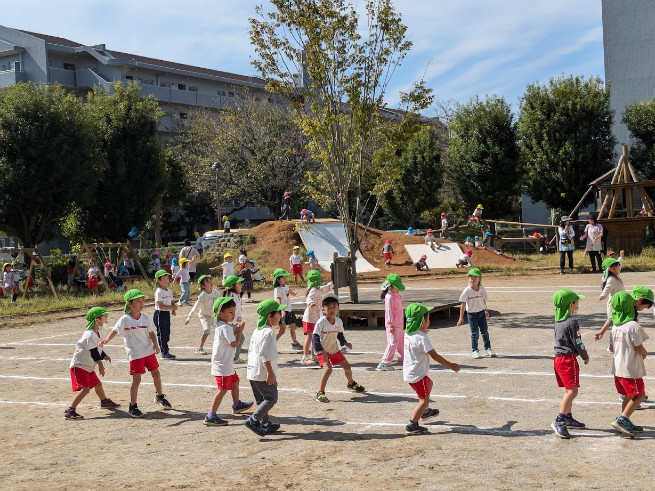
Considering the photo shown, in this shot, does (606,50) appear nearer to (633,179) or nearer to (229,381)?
(633,179)

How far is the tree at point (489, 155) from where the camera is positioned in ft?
143

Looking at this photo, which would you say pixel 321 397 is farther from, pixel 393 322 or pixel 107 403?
pixel 107 403

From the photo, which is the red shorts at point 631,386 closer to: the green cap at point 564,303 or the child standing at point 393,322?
the green cap at point 564,303

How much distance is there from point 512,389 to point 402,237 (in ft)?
84.2

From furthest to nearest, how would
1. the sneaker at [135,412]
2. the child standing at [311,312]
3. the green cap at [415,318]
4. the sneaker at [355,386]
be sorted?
1. the child standing at [311,312]
2. the sneaker at [355,386]
3. the sneaker at [135,412]
4. the green cap at [415,318]

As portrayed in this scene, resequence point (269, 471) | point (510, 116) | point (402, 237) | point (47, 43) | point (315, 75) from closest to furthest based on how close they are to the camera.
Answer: point (269, 471)
point (315, 75)
point (402, 237)
point (510, 116)
point (47, 43)

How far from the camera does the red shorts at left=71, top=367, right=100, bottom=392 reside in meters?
9.70

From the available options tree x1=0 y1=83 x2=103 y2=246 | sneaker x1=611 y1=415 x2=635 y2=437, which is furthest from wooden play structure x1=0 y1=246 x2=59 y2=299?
sneaker x1=611 y1=415 x2=635 y2=437

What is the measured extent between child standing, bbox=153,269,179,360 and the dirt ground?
50cm

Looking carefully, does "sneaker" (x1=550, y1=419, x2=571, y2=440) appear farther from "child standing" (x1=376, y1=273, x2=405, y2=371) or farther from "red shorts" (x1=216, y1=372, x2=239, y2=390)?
"child standing" (x1=376, y1=273, x2=405, y2=371)

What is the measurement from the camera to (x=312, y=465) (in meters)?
7.18

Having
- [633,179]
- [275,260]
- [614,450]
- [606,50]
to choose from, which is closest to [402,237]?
[275,260]

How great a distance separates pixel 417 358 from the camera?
8.36 m

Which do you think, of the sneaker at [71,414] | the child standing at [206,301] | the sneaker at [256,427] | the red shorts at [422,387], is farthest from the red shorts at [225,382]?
the child standing at [206,301]
